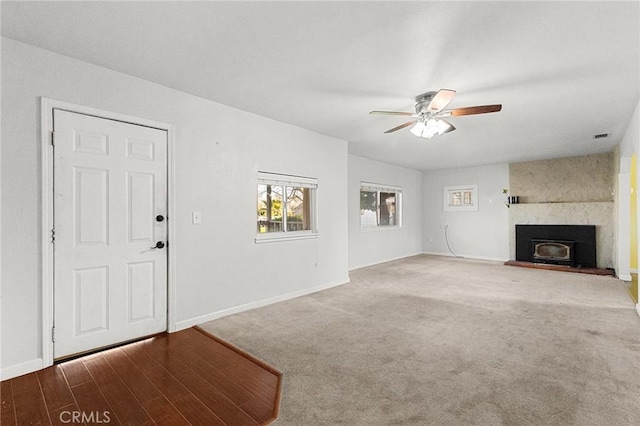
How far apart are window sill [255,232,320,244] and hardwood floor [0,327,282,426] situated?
1.61 meters

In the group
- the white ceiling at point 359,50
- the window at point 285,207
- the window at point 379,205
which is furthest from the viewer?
the window at point 379,205

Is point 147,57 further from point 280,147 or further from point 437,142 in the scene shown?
point 437,142

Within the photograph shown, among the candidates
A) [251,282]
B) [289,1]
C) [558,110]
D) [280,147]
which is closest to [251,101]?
[280,147]

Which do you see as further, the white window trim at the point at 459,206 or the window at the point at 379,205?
the white window trim at the point at 459,206

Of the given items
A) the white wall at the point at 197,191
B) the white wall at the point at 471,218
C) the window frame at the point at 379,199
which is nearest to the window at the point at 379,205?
the window frame at the point at 379,199

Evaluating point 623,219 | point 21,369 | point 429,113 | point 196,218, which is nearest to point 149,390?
point 21,369

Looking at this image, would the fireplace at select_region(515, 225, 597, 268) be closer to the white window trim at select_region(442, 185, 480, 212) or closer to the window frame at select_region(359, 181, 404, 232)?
the white window trim at select_region(442, 185, 480, 212)

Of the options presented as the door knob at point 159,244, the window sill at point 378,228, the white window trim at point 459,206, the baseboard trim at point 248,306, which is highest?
the white window trim at point 459,206

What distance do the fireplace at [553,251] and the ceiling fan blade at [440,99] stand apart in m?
6.01

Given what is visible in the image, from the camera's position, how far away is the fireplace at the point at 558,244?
265 inches

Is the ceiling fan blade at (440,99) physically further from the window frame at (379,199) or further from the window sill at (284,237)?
the window frame at (379,199)

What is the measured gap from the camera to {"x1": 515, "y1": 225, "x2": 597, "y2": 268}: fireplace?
6734mm

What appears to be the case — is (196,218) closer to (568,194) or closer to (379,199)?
(379,199)

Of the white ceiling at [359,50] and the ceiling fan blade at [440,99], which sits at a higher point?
the white ceiling at [359,50]
